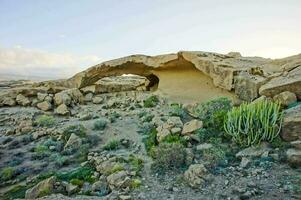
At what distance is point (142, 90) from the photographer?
1798cm

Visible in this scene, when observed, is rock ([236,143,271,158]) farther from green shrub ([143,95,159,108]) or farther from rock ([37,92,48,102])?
rock ([37,92,48,102])

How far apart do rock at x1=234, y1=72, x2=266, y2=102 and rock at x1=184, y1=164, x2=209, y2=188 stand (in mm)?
5177

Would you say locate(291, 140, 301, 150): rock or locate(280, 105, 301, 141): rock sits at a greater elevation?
locate(280, 105, 301, 141): rock

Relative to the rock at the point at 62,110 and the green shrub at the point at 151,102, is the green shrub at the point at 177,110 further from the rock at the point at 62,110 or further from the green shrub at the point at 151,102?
the rock at the point at 62,110

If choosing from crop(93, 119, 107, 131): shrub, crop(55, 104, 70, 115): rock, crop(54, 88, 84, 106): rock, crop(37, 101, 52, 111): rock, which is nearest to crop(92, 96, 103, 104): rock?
crop(54, 88, 84, 106): rock

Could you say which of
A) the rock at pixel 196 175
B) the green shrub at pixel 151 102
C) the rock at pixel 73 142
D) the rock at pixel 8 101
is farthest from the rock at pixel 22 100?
the rock at pixel 196 175

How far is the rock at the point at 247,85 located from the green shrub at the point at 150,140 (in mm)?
3559

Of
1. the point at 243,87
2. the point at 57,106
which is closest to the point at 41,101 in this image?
the point at 57,106

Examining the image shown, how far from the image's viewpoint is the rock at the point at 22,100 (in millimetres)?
15302

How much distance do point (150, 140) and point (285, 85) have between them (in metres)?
4.24

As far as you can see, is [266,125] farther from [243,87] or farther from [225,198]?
[243,87]

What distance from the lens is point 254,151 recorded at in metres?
7.48

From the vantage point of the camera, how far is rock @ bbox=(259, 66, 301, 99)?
956 centimetres

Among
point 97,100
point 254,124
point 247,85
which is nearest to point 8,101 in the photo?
point 97,100
